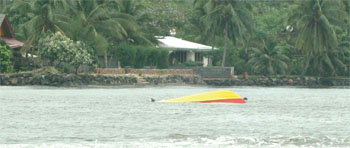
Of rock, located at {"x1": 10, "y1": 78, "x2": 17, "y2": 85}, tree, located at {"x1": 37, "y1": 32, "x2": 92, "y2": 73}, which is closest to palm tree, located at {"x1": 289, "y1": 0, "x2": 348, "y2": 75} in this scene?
tree, located at {"x1": 37, "y1": 32, "x2": 92, "y2": 73}

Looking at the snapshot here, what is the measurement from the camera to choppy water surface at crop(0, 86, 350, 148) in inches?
776

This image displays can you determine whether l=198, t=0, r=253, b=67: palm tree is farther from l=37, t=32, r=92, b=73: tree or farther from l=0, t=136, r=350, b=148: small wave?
l=0, t=136, r=350, b=148: small wave

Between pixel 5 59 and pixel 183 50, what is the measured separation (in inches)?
778

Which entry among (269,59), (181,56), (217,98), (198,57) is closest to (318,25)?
(269,59)

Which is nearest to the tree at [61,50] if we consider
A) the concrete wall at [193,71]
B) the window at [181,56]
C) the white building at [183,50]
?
the concrete wall at [193,71]

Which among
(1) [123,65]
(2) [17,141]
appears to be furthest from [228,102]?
(1) [123,65]

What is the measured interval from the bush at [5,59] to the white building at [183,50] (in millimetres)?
16808

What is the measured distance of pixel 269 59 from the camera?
68.2m

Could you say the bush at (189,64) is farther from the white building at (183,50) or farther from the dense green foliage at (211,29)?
the dense green foliage at (211,29)

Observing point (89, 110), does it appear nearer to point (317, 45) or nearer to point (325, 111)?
point (325, 111)

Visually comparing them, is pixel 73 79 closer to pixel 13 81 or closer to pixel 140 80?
pixel 13 81

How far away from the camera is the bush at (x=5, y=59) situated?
168 feet

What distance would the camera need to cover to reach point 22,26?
2243 inches

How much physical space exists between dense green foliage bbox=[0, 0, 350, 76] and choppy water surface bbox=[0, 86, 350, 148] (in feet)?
65.9
